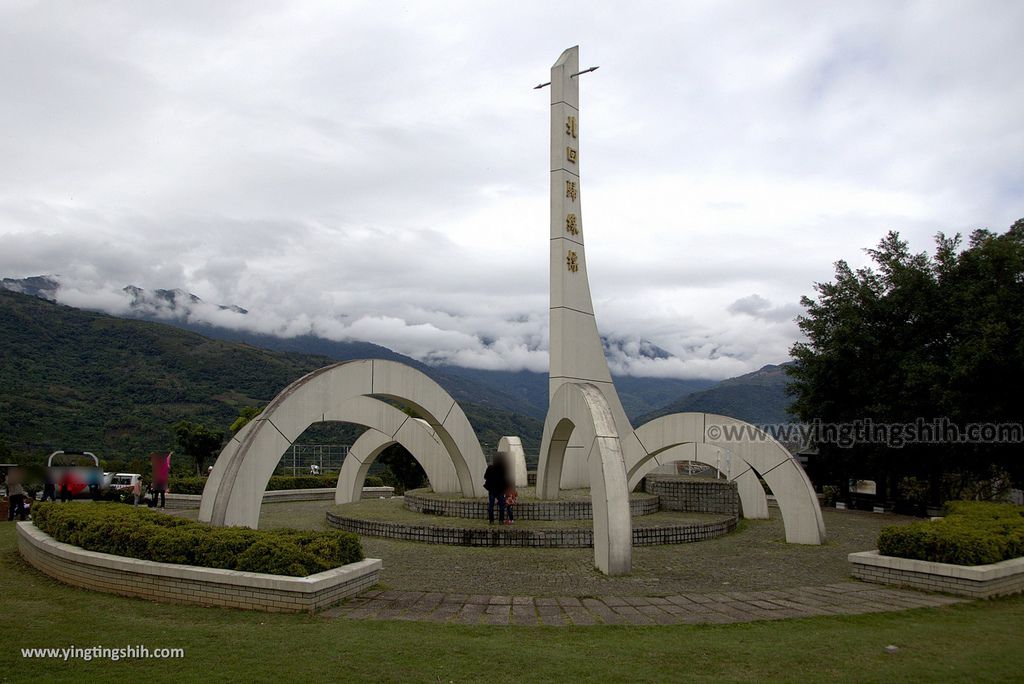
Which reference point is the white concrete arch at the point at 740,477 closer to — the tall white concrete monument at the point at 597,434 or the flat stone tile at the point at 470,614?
the tall white concrete monument at the point at 597,434

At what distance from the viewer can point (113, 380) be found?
50.9m

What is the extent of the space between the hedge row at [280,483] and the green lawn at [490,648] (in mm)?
15832

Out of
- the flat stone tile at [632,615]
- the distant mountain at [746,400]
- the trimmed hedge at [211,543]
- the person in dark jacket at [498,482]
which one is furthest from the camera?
the distant mountain at [746,400]

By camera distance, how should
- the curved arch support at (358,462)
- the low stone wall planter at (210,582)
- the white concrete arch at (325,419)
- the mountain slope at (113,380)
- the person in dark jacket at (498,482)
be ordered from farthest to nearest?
the mountain slope at (113,380)
the curved arch support at (358,462)
the person in dark jacket at (498,482)
the white concrete arch at (325,419)
the low stone wall planter at (210,582)

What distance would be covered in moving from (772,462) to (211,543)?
10687mm

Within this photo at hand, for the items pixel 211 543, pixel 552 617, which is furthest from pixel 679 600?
pixel 211 543

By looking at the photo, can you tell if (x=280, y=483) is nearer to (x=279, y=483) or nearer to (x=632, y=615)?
(x=279, y=483)

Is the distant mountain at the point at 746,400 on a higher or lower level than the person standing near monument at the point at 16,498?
higher

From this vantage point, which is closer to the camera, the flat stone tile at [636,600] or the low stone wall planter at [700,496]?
the flat stone tile at [636,600]

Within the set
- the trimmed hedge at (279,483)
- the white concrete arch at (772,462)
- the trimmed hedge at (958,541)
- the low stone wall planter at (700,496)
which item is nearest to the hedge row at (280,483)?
the trimmed hedge at (279,483)

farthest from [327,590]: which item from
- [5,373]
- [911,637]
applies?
[5,373]

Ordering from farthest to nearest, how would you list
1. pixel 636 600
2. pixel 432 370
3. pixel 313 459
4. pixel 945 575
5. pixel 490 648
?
pixel 432 370 → pixel 313 459 → pixel 945 575 → pixel 636 600 → pixel 490 648

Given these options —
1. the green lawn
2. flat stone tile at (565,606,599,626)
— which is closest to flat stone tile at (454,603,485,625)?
the green lawn

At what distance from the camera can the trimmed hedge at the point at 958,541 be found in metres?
9.80
